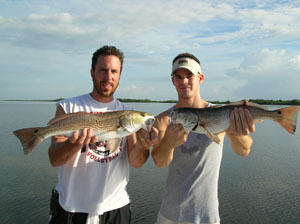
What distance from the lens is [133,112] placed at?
3.90 m

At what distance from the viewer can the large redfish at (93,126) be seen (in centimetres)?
371

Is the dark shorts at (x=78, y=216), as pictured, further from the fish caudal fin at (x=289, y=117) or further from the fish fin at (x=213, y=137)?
the fish caudal fin at (x=289, y=117)

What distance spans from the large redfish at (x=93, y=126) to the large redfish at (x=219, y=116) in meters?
0.59

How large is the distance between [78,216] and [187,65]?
2997mm

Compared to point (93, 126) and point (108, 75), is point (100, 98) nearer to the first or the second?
point (108, 75)

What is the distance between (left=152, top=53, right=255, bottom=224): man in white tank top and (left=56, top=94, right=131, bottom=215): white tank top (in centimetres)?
71

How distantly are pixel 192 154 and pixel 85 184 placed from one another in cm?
177

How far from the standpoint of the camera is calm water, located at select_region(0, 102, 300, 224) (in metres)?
8.98

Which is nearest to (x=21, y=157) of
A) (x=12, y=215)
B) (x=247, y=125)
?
(x=12, y=215)

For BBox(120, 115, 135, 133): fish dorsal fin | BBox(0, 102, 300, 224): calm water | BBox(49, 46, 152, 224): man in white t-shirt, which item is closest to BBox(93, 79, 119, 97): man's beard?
BBox(49, 46, 152, 224): man in white t-shirt

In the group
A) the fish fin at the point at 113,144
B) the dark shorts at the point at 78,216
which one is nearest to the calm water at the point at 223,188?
the dark shorts at the point at 78,216

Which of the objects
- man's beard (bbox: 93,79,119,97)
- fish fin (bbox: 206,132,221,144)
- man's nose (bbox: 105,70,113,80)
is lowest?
fish fin (bbox: 206,132,221,144)

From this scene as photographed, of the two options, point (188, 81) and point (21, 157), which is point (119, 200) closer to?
point (188, 81)

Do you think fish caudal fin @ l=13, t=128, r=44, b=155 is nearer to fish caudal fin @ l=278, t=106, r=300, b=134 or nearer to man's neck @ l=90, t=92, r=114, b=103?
man's neck @ l=90, t=92, r=114, b=103
